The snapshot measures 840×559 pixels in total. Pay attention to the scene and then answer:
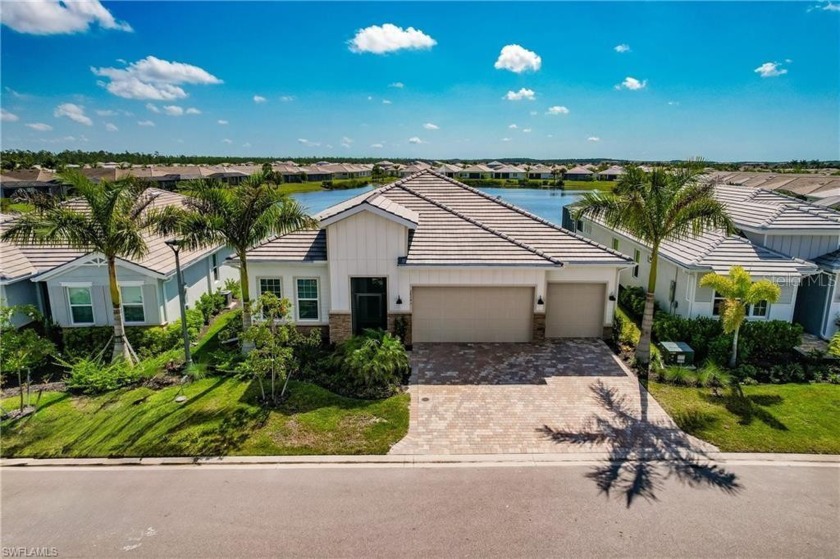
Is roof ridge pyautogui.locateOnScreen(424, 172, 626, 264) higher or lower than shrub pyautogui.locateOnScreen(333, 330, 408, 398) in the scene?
higher

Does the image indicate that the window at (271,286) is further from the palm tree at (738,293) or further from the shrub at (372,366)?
the palm tree at (738,293)

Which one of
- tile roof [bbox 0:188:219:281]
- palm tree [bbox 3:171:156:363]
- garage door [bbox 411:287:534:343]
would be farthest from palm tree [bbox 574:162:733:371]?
tile roof [bbox 0:188:219:281]

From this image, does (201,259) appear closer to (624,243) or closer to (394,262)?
(394,262)

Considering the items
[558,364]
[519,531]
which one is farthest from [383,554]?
[558,364]

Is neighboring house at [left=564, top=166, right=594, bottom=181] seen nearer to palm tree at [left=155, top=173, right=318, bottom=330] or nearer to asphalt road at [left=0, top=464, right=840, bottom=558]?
palm tree at [left=155, top=173, right=318, bottom=330]

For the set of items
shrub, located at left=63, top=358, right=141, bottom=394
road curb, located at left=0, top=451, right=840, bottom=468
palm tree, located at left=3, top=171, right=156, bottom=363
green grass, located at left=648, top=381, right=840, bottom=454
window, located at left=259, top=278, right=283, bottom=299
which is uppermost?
palm tree, located at left=3, top=171, right=156, bottom=363

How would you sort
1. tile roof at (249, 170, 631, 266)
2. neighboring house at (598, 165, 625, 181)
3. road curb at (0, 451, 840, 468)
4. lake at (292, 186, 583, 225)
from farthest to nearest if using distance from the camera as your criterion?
neighboring house at (598, 165, 625, 181), lake at (292, 186, 583, 225), tile roof at (249, 170, 631, 266), road curb at (0, 451, 840, 468)

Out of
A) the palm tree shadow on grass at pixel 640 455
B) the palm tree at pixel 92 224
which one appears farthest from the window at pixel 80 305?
the palm tree shadow on grass at pixel 640 455
